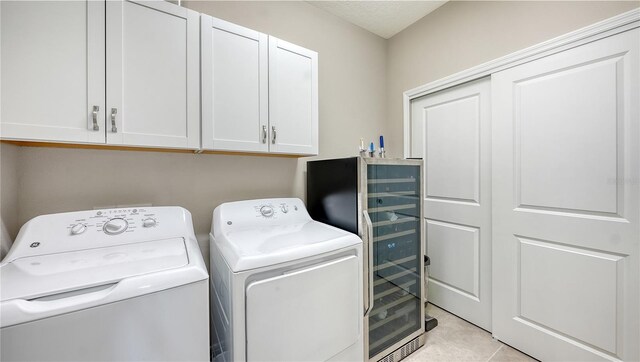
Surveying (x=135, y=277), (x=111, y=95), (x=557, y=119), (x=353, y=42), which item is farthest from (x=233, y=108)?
(x=557, y=119)

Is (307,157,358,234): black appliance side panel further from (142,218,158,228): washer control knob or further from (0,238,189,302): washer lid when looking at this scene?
(142,218,158,228): washer control knob

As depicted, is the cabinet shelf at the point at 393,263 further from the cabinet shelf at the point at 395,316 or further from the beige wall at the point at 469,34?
the beige wall at the point at 469,34

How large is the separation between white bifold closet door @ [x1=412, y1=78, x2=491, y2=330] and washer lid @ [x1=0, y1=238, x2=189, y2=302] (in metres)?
2.18

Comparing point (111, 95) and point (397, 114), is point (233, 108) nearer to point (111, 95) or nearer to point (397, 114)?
point (111, 95)

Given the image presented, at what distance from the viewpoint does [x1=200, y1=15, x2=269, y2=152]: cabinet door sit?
4.64ft

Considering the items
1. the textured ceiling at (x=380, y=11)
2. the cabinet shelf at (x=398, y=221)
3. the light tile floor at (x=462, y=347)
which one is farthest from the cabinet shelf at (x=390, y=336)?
the textured ceiling at (x=380, y=11)

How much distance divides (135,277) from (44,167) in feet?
3.40

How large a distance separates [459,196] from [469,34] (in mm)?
1399

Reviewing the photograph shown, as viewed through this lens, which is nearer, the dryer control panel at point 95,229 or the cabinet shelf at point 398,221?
the dryer control panel at point 95,229

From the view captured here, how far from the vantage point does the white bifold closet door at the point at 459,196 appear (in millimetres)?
2014

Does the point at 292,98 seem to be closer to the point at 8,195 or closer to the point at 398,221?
the point at 398,221

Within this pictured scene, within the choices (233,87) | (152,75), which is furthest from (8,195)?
(233,87)

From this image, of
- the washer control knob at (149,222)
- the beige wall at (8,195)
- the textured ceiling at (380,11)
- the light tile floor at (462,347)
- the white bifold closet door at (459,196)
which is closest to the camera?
the beige wall at (8,195)

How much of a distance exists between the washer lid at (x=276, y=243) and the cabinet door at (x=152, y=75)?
61cm
